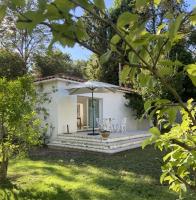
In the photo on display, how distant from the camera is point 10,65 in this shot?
27422 millimetres

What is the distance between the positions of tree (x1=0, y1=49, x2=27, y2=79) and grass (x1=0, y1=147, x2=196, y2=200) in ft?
50.0

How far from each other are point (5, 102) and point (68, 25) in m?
7.62

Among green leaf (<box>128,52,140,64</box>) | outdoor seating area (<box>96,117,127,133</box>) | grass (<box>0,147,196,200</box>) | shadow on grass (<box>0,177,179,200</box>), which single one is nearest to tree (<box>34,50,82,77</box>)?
outdoor seating area (<box>96,117,127,133</box>)

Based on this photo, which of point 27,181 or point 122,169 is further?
point 122,169

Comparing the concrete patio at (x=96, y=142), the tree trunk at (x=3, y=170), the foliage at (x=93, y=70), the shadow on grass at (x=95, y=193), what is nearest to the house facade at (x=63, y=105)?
the concrete patio at (x=96, y=142)

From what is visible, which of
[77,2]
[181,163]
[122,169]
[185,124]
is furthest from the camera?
[122,169]

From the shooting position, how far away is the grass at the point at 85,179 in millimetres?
7363

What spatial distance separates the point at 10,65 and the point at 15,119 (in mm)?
20156

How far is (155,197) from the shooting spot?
7184 millimetres

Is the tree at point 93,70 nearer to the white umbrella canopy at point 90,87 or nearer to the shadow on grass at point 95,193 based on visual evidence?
the white umbrella canopy at point 90,87

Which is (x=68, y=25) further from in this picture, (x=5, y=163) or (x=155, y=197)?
(x=5, y=163)

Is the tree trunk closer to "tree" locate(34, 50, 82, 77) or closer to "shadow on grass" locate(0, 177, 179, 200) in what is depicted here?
"shadow on grass" locate(0, 177, 179, 200)

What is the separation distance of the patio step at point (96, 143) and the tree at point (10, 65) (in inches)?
470

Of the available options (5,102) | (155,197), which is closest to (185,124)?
(155,197)
